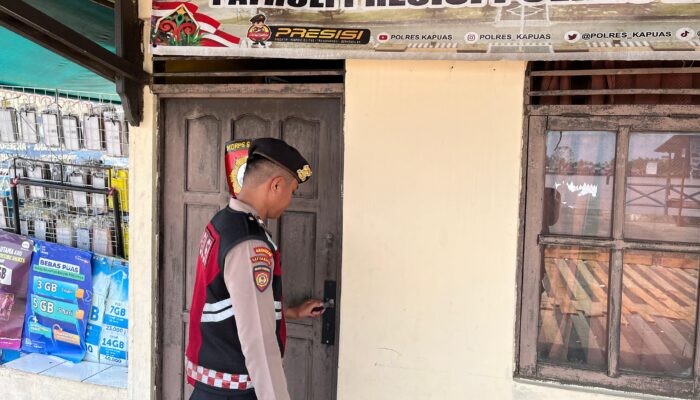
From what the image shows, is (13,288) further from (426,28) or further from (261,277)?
(426,28)

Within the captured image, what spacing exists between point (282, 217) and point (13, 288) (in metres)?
2.83

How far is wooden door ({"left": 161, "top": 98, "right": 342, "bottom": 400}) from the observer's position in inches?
110

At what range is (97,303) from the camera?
3984mm

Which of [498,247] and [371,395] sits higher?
[498,247]

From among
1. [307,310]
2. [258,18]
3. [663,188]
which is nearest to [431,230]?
[307,310]

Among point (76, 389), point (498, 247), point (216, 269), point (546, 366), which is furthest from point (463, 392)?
point (76, 389)

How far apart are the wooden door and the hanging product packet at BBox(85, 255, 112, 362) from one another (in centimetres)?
118

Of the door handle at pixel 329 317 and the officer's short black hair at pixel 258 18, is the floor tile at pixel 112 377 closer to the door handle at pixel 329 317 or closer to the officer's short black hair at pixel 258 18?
the door handle at pixel 329 317

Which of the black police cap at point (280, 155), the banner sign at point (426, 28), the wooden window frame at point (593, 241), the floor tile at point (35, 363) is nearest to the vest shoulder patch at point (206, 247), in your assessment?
the black police cap at point (280, 155)

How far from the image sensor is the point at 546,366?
2490mm

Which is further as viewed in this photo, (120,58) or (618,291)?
(120,58)

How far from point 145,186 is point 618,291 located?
9.07ft

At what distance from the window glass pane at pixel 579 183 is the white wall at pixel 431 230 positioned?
20cm

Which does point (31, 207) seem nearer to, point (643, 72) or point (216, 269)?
point (216, 269)
